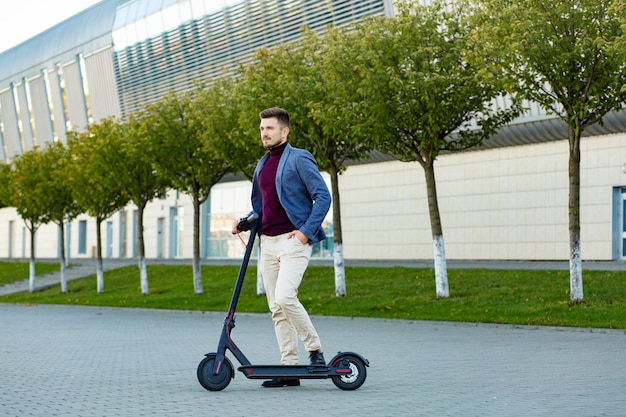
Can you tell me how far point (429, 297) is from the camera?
22406 mm

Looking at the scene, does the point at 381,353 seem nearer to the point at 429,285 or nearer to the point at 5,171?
the point at 429,285

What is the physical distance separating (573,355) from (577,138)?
770 centimetres

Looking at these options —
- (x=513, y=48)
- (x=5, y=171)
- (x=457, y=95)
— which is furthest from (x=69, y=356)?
(x=5, y=171)

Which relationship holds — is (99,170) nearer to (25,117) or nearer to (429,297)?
(429,297)

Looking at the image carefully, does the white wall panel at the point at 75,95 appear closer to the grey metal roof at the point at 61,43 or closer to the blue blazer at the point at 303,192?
the grey metal roof at the point at 61,43

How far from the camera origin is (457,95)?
21.4 meters

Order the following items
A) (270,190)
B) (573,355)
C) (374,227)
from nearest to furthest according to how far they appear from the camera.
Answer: (270,190), (573,355), (374,227)

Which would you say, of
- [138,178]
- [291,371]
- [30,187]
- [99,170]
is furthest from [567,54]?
[30,187]

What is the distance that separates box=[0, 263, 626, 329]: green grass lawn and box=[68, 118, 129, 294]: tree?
332cm

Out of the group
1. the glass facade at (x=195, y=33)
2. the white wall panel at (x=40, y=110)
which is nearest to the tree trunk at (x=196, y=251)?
the glass facade at (x=195, y=33)

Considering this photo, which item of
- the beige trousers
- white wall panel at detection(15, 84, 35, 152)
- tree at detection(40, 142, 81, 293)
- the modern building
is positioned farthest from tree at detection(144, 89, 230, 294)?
white wall panel at detection(15, 84, 35, 152)

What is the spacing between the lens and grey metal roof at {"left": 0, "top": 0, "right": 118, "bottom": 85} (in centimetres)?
5322

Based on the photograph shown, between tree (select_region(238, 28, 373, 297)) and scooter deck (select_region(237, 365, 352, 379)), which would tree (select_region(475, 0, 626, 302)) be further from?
scooter deck (select_region(237, 365, 352, 379))

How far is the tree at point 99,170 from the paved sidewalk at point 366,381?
15757 mm
